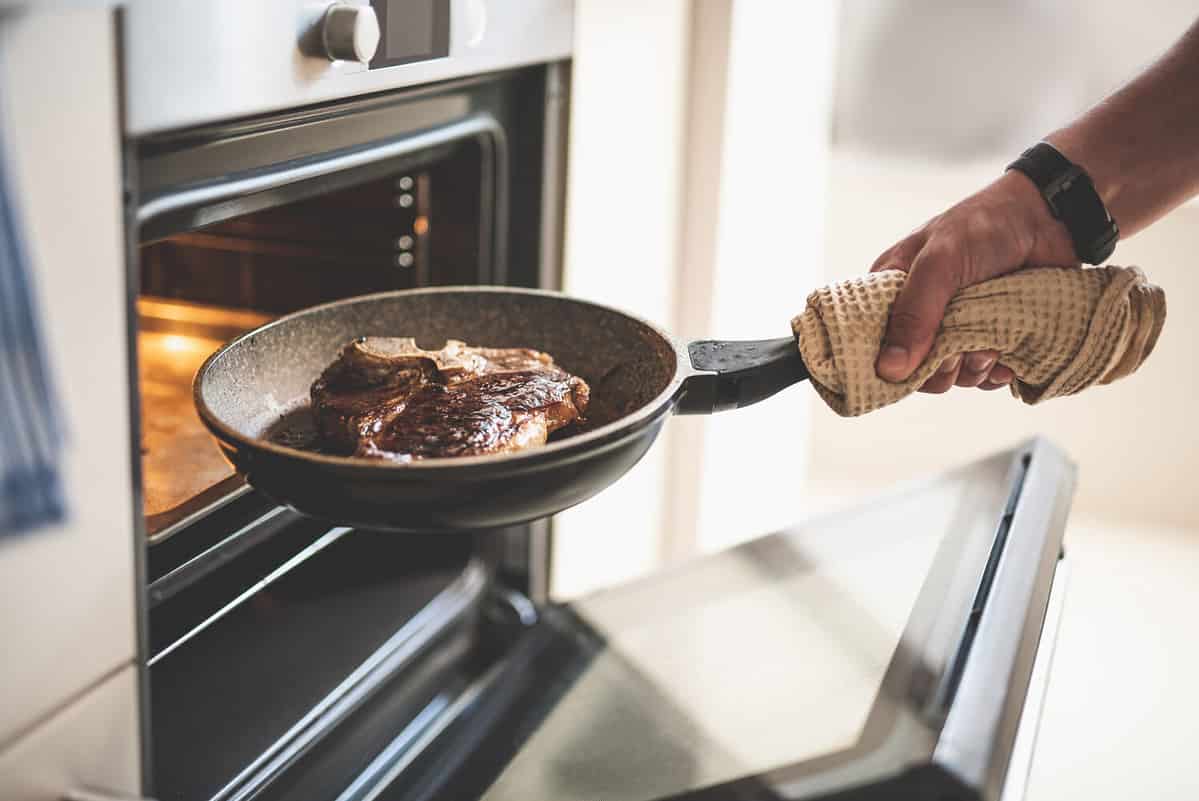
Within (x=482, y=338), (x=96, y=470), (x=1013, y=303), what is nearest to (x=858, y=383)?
(x=1013, y=303)

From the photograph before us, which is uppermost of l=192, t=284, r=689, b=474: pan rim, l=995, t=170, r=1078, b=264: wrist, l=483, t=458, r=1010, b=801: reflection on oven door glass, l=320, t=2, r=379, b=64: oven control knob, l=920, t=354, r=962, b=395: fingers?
l=320, t=2, r=379, b=64: oven control knob

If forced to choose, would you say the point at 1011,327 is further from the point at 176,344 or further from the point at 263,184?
the point at 176,344

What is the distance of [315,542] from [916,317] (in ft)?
1.56

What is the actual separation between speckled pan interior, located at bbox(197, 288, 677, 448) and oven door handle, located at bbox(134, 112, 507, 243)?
0.09m

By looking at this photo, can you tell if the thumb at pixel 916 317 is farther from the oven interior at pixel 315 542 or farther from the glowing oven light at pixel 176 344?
the glowing oven light at pixel 176 344

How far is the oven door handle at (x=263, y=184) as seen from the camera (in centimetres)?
59

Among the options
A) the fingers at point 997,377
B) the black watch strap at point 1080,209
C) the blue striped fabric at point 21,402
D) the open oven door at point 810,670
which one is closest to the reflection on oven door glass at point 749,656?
the open oven door at point 810,670

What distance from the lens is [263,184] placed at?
2.20ft

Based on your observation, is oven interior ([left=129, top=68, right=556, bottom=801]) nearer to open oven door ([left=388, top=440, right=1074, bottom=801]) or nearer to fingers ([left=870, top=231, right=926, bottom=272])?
open oven door ([left=388, top=440, right=1074, bottom=801])

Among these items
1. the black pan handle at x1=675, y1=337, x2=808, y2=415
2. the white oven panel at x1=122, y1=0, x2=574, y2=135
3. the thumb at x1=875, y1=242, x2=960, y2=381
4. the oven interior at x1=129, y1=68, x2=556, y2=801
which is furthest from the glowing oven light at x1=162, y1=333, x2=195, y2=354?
the thumb at x1=875, y1=242, x2=960, y2=381

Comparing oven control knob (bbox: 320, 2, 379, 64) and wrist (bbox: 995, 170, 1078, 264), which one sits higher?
oven control knob (bbox: 320, 2, 379, 64)

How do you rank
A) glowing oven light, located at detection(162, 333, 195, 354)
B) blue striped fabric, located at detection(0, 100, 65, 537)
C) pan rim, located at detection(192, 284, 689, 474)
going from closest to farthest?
blue striped fabric, located at detection(0, 100, 65, 537) < pan rim, located at detection(192, 284, 689, 474) < glowing oven light, located at detection(162, 333, 195, 354)

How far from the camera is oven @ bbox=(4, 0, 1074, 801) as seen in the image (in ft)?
2.03

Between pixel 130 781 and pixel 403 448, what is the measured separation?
225 mm
